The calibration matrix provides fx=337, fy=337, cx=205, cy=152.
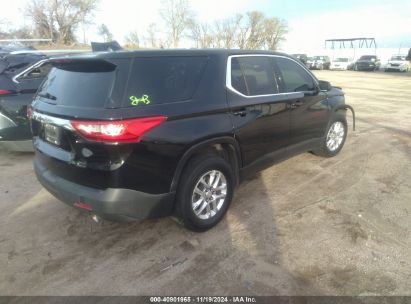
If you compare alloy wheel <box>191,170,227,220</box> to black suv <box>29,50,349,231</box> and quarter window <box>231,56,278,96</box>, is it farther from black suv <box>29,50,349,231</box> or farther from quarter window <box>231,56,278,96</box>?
quarter window <box>231,56,278,96</box>

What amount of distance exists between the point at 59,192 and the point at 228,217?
5.87ft

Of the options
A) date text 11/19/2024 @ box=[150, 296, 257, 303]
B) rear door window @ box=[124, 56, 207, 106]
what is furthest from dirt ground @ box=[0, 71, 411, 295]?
rear door window @ box=[124, 56, 207, 106]

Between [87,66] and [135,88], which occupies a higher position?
[87,66]

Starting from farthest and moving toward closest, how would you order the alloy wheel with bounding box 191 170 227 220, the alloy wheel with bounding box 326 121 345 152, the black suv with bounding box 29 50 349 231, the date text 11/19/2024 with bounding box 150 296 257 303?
1. the alloy wheel with bounding box 326 121 345 152
2. the alloy wheel with bounding box 191 170 227 220
3. the black suv with bounding box 29 50 349 231
4. the date text 11/19/2024 with bounding box 150 296 257 303

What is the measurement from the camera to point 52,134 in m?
3.07

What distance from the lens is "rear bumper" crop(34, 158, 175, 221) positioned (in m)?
2.79

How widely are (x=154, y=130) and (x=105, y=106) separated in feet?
1.41

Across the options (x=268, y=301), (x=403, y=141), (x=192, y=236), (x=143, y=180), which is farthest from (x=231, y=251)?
(x=403, y=141)

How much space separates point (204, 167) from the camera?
10.7 feet

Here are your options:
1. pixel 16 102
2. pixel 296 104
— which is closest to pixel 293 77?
pixel 296 104

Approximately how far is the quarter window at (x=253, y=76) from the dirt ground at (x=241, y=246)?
1350mm

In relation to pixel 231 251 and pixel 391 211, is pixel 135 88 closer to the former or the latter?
pixel 231 251

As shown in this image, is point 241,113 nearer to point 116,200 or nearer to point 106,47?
point 116,200

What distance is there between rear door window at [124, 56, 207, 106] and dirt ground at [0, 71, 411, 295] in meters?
1.43
